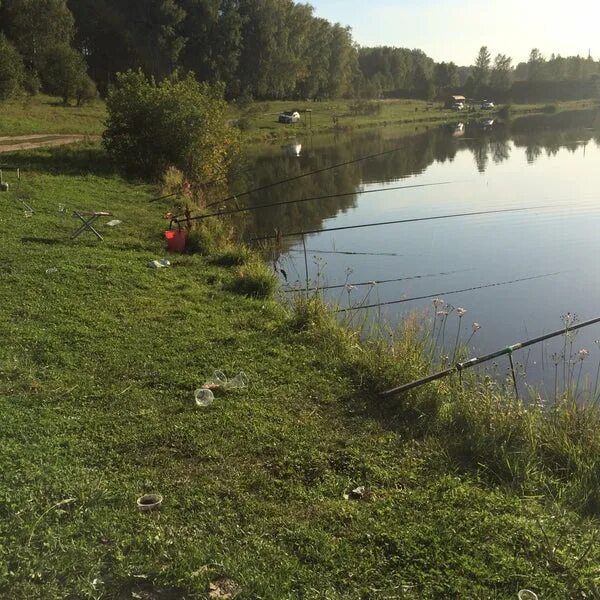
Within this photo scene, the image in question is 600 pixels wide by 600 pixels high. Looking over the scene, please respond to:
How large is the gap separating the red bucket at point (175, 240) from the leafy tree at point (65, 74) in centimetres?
3242

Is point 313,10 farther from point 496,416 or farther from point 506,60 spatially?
point 496,416

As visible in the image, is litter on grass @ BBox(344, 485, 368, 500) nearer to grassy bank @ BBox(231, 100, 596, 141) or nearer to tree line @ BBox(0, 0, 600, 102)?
tree line @ BBox(0, 0, 600, 102)

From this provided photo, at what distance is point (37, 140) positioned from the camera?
2678 centimetres

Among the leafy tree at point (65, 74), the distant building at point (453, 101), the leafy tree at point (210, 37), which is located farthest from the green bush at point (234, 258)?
the distant building at point (453, 101)

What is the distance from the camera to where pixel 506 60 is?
118m

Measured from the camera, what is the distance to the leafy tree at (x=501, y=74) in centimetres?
11162

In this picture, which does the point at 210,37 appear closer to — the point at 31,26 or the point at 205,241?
the point at 31,26

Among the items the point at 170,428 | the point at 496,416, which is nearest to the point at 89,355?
the point at 170,428

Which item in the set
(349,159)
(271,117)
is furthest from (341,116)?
(349,159)

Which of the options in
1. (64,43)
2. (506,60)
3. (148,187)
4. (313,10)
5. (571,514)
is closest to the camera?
(571,514)

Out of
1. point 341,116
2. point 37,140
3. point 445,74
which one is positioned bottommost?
point 37,140

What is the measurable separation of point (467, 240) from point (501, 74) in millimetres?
109804

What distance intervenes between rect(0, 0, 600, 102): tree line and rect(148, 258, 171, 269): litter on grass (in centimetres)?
1638

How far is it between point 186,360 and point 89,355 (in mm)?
942
